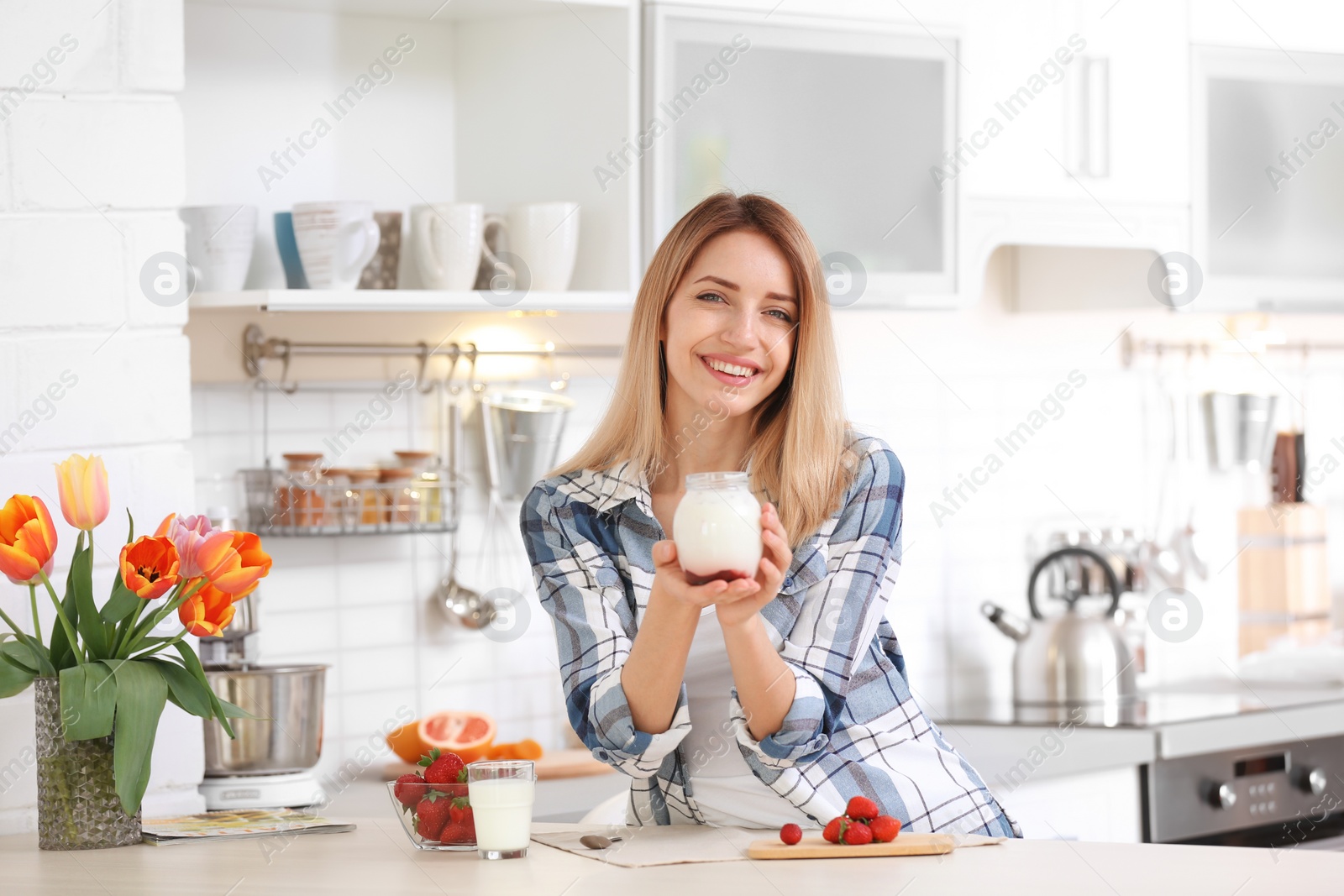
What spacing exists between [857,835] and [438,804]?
43 centimetres

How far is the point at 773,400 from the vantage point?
78.2 inches

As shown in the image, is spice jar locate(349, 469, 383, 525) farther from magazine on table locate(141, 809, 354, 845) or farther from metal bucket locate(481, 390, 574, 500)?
magazine on table locate(141, 809, 354, 845)

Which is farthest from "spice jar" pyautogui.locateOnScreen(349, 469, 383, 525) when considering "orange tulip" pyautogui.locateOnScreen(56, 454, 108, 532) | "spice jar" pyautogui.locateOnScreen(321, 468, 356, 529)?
"orange tulip" pyautogui.locateOnScreen(56, 454, 108, 532)

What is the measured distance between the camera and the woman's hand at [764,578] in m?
1.54

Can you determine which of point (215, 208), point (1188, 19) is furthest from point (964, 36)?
point (215, 208)

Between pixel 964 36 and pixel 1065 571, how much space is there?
1.17 m

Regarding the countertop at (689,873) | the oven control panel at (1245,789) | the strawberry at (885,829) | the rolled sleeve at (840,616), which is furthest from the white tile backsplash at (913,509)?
the strawberry at (885,829)

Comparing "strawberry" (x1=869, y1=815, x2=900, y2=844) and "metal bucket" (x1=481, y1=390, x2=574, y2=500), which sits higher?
"metal bucket" (x1=481, y1=390, x2=574, y2=500)

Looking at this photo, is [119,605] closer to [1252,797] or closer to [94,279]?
[94,279]

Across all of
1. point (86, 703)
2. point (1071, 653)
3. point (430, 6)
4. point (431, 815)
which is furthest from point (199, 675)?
point (1071, 653)

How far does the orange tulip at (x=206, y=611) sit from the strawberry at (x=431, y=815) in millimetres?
333

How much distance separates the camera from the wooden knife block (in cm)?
382

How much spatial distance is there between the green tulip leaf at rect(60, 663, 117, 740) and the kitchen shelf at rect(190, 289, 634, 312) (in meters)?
0.80

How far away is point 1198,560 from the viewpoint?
3.75 metres
